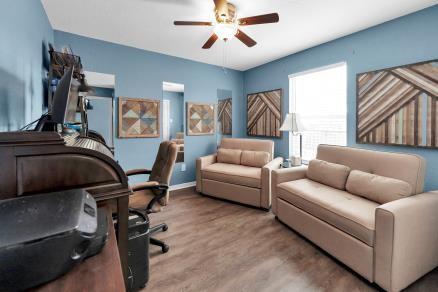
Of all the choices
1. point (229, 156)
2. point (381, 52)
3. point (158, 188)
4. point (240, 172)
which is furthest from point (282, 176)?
point (381, 52)

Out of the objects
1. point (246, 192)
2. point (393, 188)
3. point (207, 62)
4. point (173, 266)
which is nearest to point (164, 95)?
point (207, 62)

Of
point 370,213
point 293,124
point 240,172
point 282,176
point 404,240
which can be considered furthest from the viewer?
point 240,172

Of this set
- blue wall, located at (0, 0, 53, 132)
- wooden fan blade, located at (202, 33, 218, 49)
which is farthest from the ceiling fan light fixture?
blue wall, located at (0, 0, 53, 132)

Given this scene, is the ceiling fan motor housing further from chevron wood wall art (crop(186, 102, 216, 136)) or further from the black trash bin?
chevron wood wall art (crop(186, 102, 216, 136))

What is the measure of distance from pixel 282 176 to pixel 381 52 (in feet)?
6.22

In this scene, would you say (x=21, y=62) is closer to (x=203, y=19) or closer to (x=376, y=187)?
(x=203, y=19)

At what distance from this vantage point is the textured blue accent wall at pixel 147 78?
3064 mm

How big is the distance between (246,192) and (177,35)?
242 centimetres

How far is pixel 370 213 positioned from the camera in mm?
1750

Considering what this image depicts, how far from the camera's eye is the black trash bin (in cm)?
158

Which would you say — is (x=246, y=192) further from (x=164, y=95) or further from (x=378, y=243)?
(x=164, y=95)

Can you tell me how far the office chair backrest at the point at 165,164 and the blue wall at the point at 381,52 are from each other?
2.40 meters

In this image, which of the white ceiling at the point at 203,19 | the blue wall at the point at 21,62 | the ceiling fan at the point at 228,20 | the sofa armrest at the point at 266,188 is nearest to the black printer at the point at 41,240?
the blue wall at the point at 21,62

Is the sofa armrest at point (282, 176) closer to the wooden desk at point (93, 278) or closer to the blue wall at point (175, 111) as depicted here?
the blue wall at point (175, 111)
